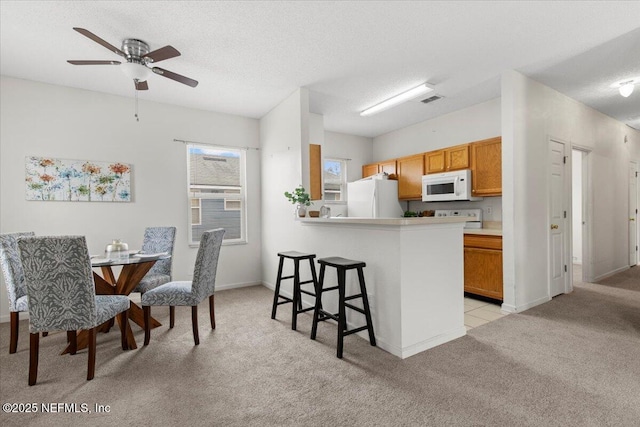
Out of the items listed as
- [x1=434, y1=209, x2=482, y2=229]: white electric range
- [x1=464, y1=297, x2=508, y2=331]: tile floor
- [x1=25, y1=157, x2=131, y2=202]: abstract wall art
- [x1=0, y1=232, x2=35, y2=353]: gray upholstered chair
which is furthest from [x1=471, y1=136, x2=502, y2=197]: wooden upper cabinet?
[x1=0, y1=232, x2=35, y2=353]: gray upholstered chair

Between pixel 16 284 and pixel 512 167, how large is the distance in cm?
482

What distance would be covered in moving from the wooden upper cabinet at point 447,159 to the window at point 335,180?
164 centimetres

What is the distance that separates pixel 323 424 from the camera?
167cm

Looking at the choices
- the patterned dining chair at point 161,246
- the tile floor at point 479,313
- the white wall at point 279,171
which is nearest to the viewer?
the tile floor at point 479,313

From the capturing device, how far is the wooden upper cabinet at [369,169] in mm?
6025

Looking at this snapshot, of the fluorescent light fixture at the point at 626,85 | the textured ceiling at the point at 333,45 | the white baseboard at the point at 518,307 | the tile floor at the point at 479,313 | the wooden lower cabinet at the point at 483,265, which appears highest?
the textured ceiling at the point at 333,45

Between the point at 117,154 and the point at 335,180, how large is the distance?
3534 millimetres

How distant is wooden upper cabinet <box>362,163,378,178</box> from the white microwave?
50.0 inches

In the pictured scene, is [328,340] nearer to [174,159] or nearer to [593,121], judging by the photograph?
[174,159]

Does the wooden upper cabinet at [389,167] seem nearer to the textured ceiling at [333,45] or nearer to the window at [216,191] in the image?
the textured ceiling at [333,45]

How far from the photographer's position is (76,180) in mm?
3725

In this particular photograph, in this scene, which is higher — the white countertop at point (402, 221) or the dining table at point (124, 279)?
the white countertop at point (402, 221)

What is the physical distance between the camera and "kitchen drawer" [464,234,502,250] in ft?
12.1

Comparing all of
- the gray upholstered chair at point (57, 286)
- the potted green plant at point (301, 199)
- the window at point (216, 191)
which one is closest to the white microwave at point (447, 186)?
the potted green plant at point (301, 199)
